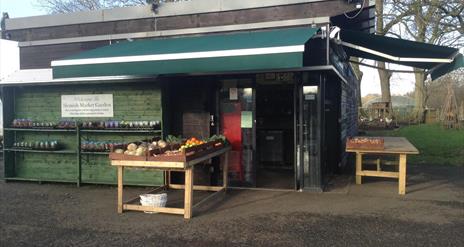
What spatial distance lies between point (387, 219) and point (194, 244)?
8.87 feet

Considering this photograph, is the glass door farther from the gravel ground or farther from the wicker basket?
the wicker basket

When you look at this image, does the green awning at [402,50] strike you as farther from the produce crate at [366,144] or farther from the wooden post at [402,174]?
the wooden post at [402,174]

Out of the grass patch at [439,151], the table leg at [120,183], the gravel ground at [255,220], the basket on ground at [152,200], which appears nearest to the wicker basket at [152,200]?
the basket on ground at [152,200]

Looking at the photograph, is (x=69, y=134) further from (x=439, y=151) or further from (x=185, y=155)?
(x=439, y=151)

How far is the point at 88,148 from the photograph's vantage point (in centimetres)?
816

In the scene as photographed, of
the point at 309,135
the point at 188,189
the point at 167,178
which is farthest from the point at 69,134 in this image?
the point at 309,135

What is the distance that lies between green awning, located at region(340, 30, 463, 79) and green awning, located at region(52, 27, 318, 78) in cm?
98

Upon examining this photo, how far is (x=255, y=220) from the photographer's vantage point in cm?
575

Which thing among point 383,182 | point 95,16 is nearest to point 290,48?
point 383,182

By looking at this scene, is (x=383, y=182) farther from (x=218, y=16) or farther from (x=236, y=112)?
(x=218, y=16)

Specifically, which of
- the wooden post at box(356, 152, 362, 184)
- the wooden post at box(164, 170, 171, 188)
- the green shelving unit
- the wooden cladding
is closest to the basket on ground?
the wooden post at box(164, 170, 171, 188)

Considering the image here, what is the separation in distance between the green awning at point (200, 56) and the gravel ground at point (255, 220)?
2087mm

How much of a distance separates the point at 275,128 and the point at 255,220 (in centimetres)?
511

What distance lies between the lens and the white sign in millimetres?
8297
